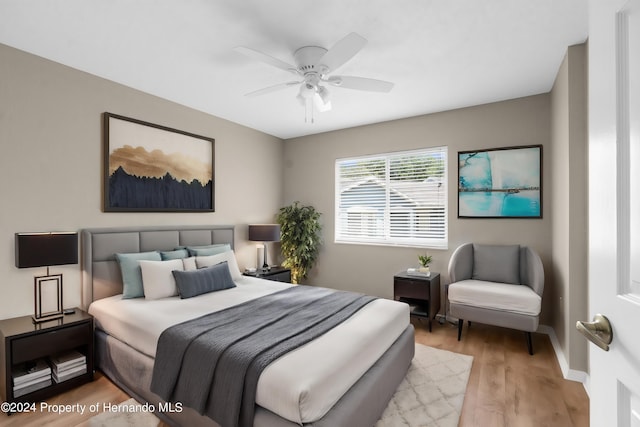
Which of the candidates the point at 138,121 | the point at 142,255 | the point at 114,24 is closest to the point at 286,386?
the point at 142,255

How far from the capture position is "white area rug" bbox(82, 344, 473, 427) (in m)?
2.13

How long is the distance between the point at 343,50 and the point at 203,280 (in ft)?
8.02

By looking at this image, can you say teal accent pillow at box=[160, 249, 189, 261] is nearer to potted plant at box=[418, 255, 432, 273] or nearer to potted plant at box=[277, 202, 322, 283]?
potted plant at box=[277, 202, 322, 283]

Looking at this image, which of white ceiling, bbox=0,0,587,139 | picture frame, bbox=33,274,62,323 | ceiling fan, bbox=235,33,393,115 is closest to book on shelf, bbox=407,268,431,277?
white ceiling, bbox=0,0,587,139

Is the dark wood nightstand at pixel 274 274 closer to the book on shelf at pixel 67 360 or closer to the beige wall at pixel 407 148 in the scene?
the beige wall at pixel 407 148

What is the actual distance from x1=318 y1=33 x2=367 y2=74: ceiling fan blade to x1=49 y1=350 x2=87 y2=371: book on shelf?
120 inches


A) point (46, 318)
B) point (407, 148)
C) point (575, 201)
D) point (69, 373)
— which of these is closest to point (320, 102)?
point (407, 148)

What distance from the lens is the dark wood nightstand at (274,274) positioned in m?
4.34

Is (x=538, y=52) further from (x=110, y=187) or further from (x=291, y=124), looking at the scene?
(x=110, y=187)

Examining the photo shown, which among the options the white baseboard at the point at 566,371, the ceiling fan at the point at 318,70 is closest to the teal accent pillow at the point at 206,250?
the ceiling fan at the point at 318,70

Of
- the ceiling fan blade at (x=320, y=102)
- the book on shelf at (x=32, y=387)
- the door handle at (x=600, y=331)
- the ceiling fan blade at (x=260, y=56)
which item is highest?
the ceiling fan blade at (x=260, y=56)

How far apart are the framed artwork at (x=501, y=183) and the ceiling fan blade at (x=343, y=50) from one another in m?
2.43

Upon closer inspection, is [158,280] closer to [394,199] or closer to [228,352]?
[228,352]

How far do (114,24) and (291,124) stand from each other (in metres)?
A: 2.67
